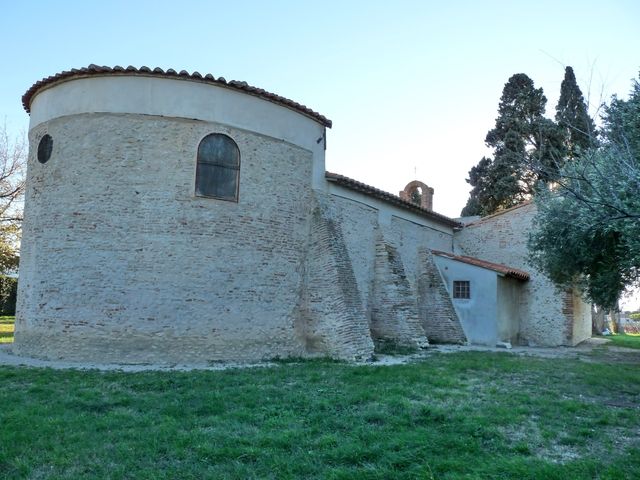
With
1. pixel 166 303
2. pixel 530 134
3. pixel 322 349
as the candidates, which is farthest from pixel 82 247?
pixel 530 134

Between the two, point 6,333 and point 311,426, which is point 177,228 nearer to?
point 311,426

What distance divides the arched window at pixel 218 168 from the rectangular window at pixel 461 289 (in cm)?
979

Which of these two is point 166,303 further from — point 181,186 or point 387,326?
point 387,326

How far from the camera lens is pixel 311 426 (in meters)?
5.77

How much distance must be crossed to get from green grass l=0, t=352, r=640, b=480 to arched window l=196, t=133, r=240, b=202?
412 cm

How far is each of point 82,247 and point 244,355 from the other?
165 inches

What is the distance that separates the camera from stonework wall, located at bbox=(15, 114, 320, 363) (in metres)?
10.3

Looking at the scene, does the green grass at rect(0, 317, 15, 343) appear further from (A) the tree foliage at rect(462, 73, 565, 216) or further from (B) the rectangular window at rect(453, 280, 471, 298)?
(A) the tree foliage at rect(462, 73, 565, 216)

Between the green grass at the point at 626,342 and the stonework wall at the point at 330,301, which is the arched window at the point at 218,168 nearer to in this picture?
the stonework wall at the point at 330,301

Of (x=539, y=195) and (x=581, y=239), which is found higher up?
(x=539, y=195)

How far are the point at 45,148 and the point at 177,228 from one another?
13.2ft

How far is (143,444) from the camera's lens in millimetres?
5059

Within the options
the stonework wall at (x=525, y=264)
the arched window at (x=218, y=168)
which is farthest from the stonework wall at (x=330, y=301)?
the stonework wall at (x=525, y=264)

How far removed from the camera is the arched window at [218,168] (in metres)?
11.1
